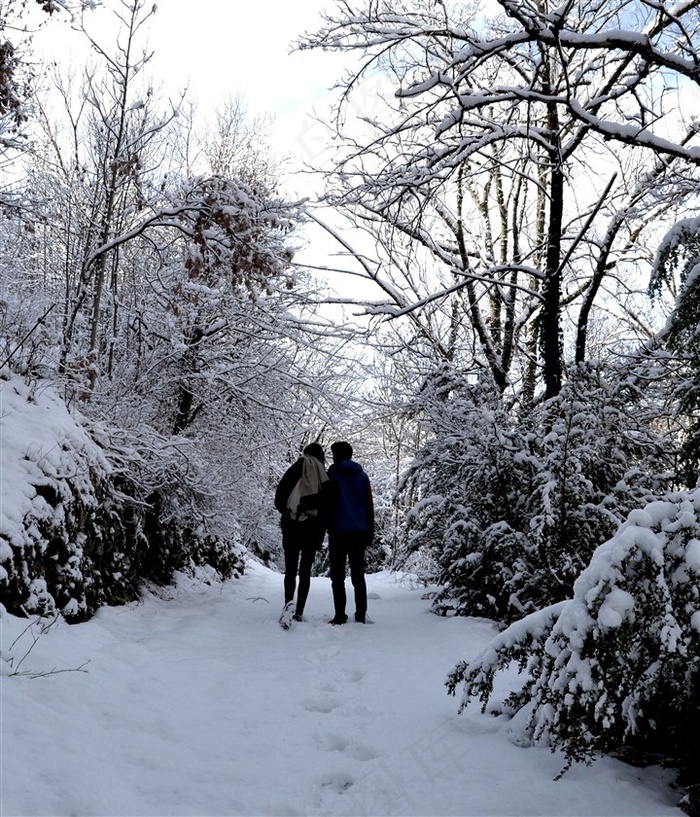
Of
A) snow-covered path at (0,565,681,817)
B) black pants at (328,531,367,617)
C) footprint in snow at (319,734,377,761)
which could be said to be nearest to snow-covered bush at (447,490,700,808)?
snow-covered path at (0,565,681,817)

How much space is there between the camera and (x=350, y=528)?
22.0ft

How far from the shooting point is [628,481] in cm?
558

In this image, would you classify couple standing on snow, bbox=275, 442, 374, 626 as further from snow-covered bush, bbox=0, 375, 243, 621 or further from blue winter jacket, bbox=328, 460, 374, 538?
snow-covered bush, bbox=0, 375, 243, 621

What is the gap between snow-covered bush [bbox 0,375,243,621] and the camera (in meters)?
4.34

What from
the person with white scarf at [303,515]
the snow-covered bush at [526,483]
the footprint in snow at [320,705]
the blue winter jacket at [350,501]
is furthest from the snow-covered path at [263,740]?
the blue winter jacket at [350,501]

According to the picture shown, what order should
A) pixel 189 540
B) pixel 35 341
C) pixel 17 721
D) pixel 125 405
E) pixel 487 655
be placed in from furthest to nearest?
pixel 189 540, pixel 125 405, pixel 35 341, pixel 487 655, pixel 17 721

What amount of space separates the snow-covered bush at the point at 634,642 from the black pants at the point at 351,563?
12.9ft

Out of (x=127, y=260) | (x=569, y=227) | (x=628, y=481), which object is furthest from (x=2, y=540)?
(x=569, y=227)

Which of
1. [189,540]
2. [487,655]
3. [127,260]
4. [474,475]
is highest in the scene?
[127,260]

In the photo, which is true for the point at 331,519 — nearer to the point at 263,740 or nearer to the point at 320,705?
the point at 320,705

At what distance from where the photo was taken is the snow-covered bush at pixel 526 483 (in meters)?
5.32

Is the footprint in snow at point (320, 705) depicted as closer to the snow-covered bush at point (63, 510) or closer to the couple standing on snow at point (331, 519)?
the snow-covered bush at point (63, 510)

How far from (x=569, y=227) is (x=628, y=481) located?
668 cm

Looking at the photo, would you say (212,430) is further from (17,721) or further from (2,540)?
(17,721)
